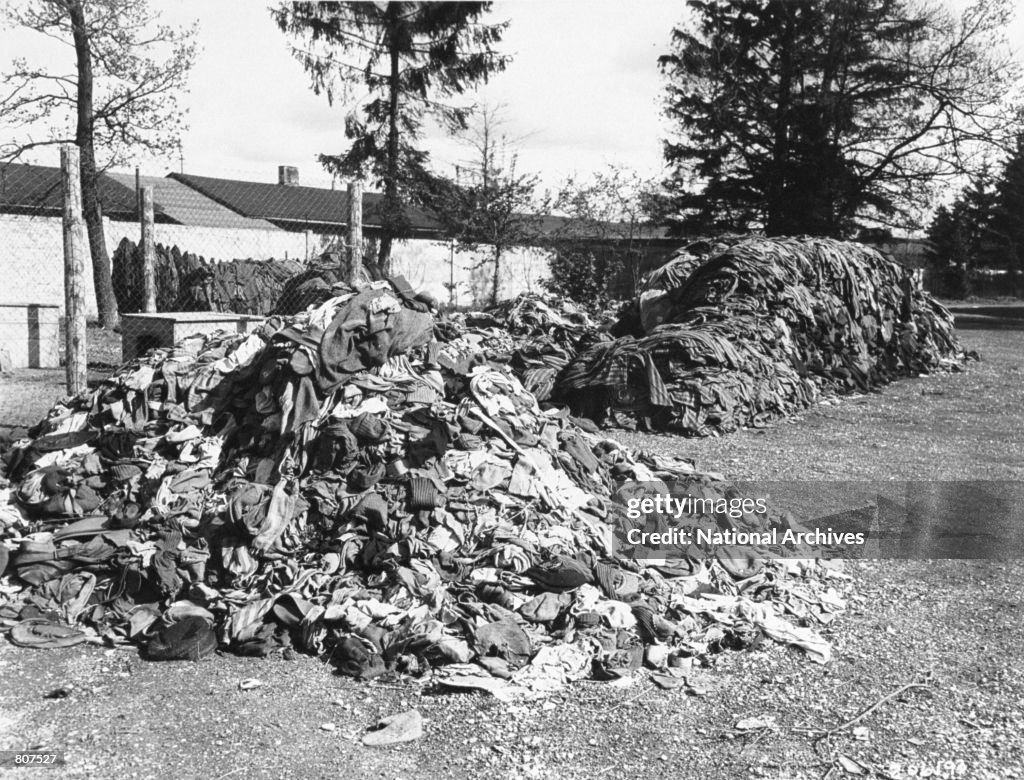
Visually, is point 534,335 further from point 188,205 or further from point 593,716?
point 188,205

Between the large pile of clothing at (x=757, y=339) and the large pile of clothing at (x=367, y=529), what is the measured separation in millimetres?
3157

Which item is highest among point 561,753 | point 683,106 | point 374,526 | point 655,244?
point 683,106

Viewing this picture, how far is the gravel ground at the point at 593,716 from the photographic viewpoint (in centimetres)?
322

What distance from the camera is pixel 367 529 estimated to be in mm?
4645

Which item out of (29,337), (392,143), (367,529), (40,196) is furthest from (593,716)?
(40,196)

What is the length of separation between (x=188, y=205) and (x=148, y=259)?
20823mm

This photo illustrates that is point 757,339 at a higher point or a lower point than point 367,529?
higher

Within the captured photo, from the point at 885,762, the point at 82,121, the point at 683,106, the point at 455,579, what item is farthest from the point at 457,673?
the point at 683,106

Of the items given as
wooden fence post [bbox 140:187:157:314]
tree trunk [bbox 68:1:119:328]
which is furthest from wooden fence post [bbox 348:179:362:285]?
tree trunk [bbox 68:1:119:328]

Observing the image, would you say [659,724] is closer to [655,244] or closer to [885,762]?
[885,762]

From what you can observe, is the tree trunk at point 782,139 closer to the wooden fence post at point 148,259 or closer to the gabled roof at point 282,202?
the gabled roof at point 282,202

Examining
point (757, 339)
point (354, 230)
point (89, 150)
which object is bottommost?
point (757, 339)

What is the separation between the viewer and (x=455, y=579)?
4.45 metres

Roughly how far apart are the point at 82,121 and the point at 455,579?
15.2 metres
